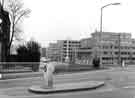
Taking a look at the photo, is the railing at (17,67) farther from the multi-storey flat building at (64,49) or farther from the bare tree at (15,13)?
the multi-storey flat building at (64,49)

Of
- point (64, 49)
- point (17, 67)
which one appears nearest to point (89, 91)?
point (17, 67)

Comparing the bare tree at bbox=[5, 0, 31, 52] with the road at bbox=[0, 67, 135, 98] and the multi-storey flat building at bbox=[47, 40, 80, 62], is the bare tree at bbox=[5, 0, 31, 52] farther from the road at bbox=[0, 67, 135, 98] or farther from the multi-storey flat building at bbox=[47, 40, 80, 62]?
the multi-storey flat building at bbox=[47, 40, 80, 62]

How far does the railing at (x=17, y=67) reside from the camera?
22.7 meters

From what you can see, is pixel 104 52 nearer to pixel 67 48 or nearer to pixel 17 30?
pixel 67 48

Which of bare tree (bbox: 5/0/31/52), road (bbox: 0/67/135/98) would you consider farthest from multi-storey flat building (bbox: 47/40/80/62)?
road (bbox: 0/67/135/98)

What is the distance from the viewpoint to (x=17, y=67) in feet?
77.0

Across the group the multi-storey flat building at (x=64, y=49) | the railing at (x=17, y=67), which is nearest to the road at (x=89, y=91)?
the railing at (x=17, y=67)

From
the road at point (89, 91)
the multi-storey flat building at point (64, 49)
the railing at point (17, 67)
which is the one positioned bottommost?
the road at point (89, 91)

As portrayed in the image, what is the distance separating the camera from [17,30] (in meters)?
37.6

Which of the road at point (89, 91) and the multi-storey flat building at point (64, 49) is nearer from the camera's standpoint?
the road at point (89, 91)

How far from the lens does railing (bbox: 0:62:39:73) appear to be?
2270 centimetres

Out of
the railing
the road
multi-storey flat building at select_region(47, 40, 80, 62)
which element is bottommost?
the road

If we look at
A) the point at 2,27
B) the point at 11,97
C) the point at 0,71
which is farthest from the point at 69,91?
the point at 2,27

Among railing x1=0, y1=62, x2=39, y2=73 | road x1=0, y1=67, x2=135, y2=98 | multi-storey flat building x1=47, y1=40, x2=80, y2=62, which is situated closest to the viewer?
road x1=0, y1=67, x2=135, y2=98
